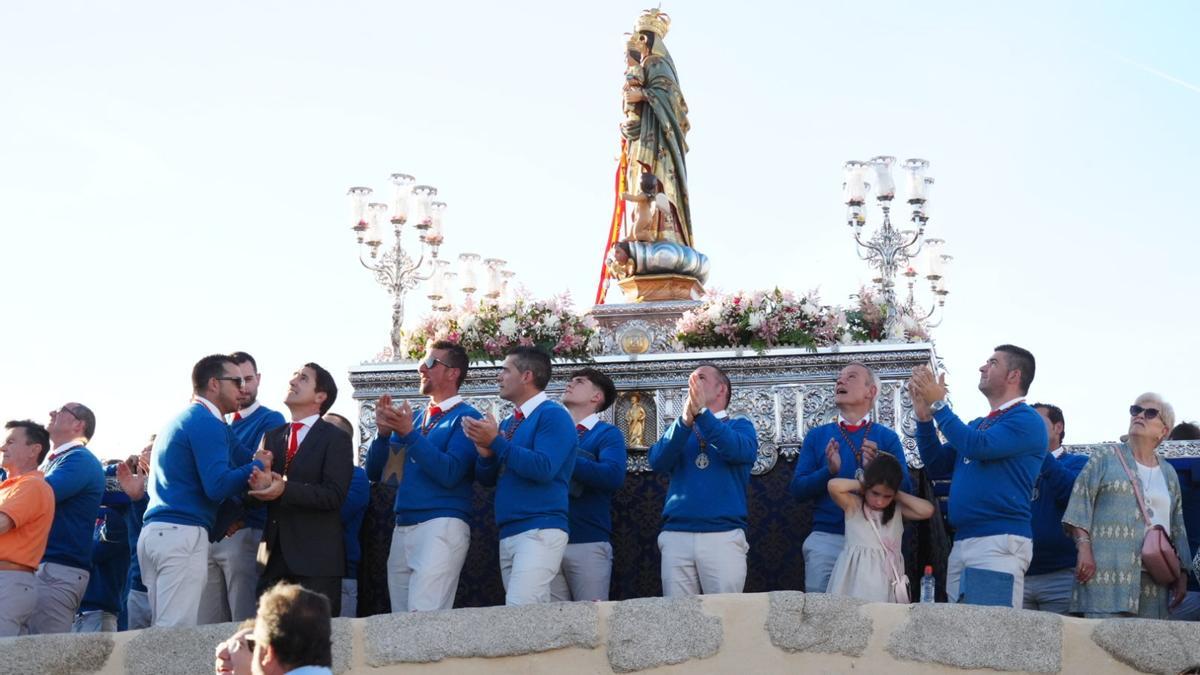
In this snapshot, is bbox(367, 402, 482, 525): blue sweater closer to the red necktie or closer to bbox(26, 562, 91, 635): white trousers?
the red necktie

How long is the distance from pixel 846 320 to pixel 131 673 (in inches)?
294

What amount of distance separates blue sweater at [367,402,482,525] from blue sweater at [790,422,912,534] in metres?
1.61

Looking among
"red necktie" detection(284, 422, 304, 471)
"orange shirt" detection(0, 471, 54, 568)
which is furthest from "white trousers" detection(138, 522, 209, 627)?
"orange shirt" detection(0, 471, 54, 568)

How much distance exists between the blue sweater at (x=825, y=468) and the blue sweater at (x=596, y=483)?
2.93 ft

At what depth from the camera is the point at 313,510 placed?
7.98m

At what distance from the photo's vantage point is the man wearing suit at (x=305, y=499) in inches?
310

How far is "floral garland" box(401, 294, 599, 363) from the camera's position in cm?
1308

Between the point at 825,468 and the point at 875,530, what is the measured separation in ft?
1.64

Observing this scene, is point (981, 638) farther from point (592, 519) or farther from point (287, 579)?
point (287, 579)

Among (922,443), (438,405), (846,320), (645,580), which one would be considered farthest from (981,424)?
(846,320)

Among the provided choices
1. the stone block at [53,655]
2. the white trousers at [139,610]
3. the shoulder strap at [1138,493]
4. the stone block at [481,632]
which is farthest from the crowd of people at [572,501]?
the stone block at [481,632]

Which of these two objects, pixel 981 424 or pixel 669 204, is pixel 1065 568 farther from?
pixel 669 204

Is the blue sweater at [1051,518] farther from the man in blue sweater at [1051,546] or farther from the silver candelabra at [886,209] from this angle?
the silver candelabra at [886,209]

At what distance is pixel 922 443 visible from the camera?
834 centimetres
